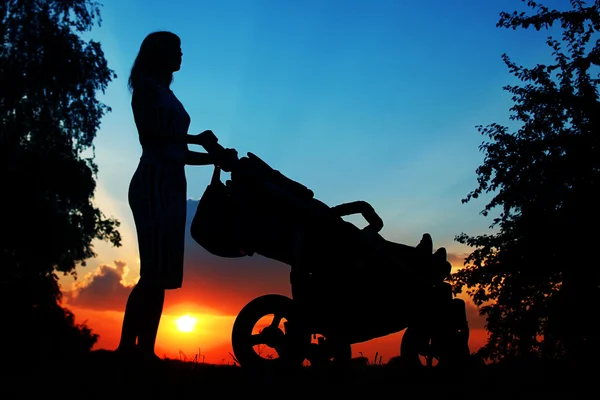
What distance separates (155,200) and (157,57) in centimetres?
132

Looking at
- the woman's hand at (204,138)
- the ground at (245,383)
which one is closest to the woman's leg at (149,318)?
the ground at (245,383)

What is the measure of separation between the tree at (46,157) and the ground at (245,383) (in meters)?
11.4

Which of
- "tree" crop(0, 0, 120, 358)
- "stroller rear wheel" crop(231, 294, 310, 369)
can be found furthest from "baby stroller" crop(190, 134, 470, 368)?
"tree" crop(0, 0, 120, 358)

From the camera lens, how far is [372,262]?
4988 mm

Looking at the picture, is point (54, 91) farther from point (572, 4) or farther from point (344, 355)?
point (344, 355)

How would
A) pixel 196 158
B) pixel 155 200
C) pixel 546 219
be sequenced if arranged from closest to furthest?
pixel 155 200 < pixel 196 158 < pixel 546 219

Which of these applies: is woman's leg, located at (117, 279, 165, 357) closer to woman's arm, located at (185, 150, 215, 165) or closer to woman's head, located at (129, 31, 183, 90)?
woman's arm, located at (185, 150, 215, 165)

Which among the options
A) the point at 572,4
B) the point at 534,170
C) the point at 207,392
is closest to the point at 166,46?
the point at 207,392

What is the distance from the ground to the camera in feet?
12.9

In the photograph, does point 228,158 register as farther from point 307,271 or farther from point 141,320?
point 141,320

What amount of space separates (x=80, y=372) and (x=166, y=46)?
2.87m

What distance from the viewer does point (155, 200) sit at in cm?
491

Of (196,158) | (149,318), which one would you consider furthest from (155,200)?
(149,318)

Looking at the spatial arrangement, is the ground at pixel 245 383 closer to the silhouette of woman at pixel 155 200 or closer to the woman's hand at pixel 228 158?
the silhouette of woman at pixel 155 200
